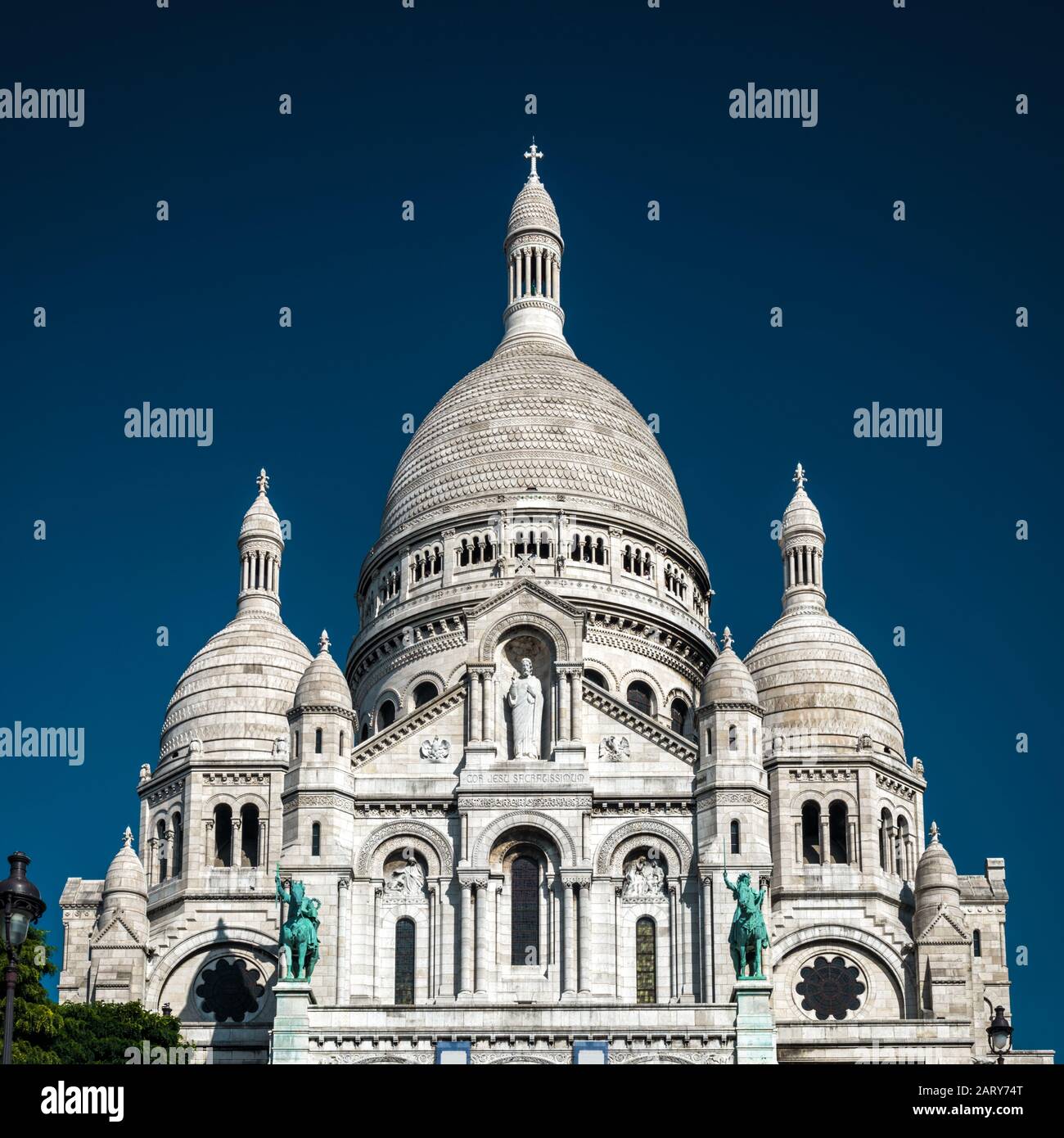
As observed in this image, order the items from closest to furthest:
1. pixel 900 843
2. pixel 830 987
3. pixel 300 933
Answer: pixel 300 933, pixel 830 987, pixel 900 843

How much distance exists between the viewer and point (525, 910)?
70.3 meters

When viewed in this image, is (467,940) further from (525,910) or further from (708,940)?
(708,940)

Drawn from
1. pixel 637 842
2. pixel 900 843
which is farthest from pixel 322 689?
pixel 900 843

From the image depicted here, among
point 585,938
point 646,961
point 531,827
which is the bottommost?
point 646,961

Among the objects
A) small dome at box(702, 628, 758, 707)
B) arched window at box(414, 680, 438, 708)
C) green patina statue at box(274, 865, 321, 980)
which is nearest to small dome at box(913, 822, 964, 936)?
small dome at box(702, 628, 758, 707)

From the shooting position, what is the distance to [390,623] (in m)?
87.9

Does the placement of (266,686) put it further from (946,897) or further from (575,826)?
(946,897)

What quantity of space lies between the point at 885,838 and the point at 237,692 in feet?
72.1

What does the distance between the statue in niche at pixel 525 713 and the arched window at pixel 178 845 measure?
14673 millimetres

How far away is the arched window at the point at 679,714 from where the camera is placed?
3413 inches

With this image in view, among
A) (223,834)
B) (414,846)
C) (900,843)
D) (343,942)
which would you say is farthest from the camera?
(223,834)

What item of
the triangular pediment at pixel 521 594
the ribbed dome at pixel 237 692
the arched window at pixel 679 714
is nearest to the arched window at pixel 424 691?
the ribbed dome at pixel 237 692

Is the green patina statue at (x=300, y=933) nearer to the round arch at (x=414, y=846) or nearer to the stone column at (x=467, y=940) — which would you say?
the stone column at (x=467, y=940)

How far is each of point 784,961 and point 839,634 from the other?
13107mm
